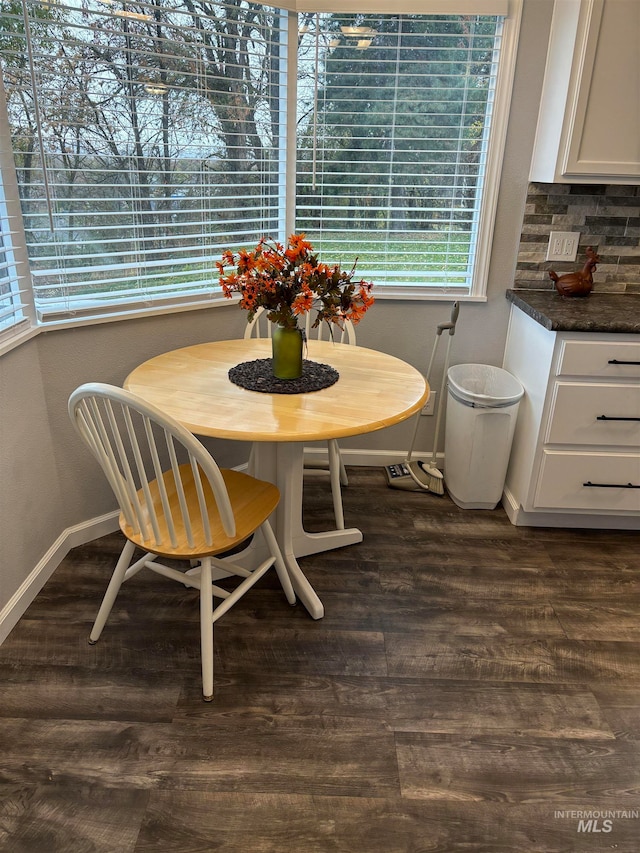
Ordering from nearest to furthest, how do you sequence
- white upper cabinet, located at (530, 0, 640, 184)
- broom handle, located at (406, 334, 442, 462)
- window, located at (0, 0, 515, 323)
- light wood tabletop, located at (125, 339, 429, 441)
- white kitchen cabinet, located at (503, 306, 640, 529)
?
light wood tabletop, located at (125, 339, 429, 441)
window, located at (0, 0, 515, 323)
white upper cabinet, located at (530, 0, 640, 184)
white kitchen cabinet, located at (503, 306, 640, 529)
broom handle, located at (406, 334, 442, 462)

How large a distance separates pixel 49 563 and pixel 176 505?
705 mm

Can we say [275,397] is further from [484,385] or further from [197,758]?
[484,385]

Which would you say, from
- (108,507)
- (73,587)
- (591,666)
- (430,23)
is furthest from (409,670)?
(430,23)

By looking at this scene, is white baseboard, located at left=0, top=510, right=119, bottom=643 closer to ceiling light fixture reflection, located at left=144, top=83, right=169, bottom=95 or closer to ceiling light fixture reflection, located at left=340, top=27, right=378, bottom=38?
ceiling light fixture reflection, located at left=144, top=83, right=169, bottom=95

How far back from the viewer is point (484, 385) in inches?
114

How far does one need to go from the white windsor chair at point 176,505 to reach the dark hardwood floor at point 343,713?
173 mm

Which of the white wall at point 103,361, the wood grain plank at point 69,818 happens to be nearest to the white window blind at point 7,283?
the white wall at point 103,361

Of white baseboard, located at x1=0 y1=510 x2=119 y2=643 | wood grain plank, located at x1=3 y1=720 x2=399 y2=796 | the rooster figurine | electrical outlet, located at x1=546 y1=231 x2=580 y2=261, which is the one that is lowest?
wood grain plank, located at x1=3 y1=720 x2=399 y2=796

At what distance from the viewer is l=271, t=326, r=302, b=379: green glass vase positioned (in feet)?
6.68

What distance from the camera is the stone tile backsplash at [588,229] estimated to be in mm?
2721

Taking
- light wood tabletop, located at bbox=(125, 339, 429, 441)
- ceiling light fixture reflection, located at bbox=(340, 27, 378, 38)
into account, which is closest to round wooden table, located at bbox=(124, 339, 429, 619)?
light wood tabletop, located at bbox=(125, 339, 429, 441)

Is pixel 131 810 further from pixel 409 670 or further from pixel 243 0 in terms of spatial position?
pixel 243 0

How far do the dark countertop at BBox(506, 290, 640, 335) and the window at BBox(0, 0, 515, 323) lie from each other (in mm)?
343

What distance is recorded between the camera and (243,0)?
8.04ft
